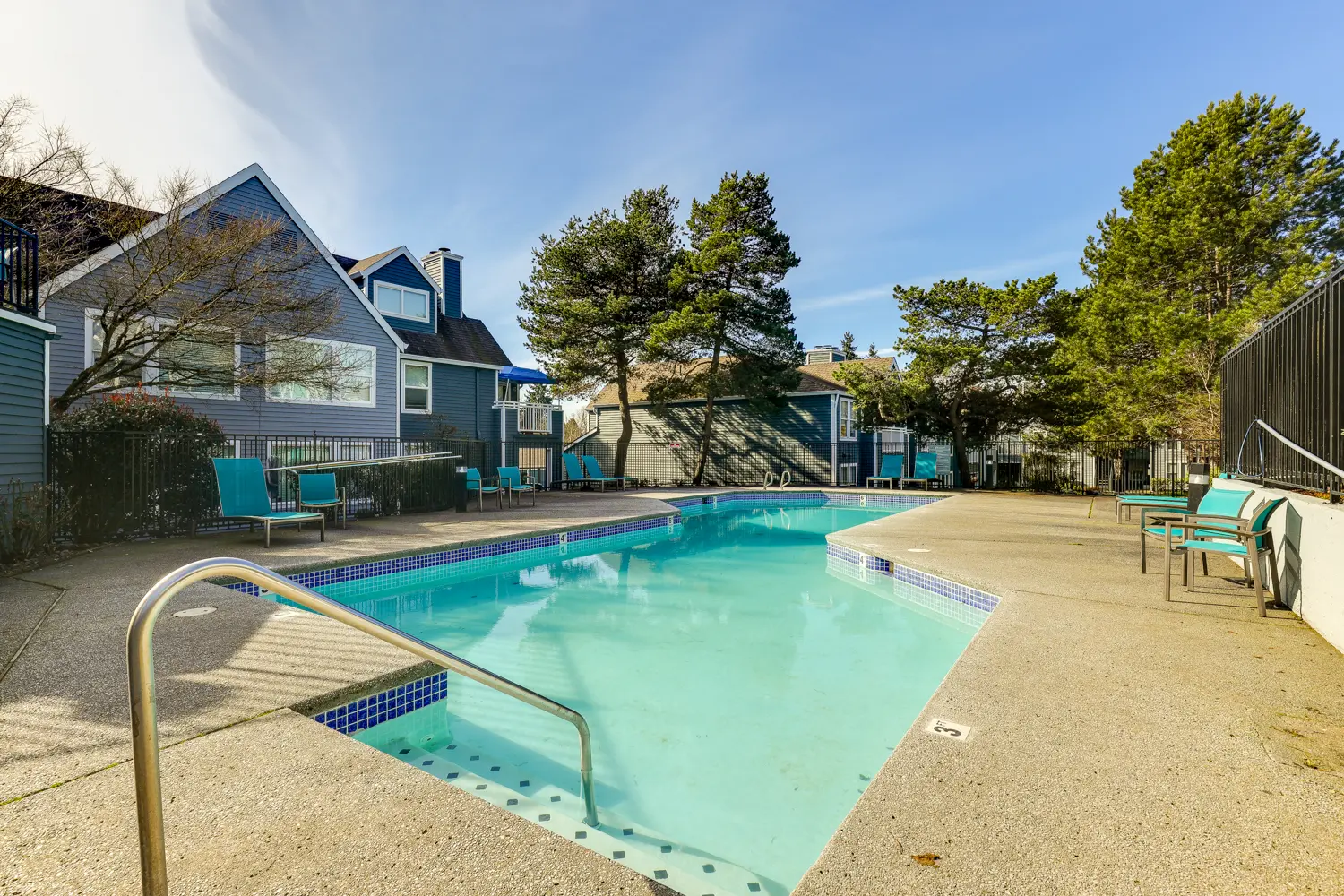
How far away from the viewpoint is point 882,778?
7.02 ft

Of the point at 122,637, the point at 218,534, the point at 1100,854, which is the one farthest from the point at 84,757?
the point at 218,534

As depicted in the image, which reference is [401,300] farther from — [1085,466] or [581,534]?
[1085,466]

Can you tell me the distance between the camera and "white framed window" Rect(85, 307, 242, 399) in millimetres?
8836

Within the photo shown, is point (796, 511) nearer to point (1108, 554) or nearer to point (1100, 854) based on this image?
point (1108, 554)

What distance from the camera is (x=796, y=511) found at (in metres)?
14.8

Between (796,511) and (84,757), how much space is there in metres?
13.6

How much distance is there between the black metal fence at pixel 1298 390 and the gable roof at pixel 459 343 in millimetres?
15563

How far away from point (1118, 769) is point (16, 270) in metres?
10.2

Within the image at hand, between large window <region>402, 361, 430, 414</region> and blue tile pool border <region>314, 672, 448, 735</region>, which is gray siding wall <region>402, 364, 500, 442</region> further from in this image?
blue tile pool border <region>314, 672, 448, 735</region>

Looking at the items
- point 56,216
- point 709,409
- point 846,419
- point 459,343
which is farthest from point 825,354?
point 56,216

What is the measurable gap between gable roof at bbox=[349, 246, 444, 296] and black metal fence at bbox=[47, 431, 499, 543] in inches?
253

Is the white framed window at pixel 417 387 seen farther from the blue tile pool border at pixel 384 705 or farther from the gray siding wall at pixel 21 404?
the blue tile pool border at pixel 384 705

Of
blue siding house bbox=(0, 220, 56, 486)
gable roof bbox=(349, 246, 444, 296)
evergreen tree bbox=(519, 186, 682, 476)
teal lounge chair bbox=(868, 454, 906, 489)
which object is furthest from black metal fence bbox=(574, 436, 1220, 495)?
blue siding house bbox=(0, 220, 56, 486)

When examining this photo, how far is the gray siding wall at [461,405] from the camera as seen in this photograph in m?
15.9
